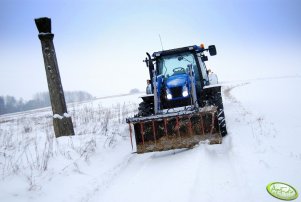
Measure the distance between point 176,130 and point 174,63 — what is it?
2.62m

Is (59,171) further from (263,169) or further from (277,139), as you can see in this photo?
(277,139)

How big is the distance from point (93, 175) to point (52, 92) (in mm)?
2365

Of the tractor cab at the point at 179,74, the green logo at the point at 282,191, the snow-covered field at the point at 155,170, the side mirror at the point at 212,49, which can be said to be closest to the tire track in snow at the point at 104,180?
the snow-covered field at the point at 155,170

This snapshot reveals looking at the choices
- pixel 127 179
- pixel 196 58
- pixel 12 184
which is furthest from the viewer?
pixel 196 58

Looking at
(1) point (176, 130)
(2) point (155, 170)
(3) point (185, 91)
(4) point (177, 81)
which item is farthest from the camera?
(4) point (177, 81)

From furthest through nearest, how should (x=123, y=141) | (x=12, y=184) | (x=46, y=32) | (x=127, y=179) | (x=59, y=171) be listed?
(x=123, y=141) → (x=46, y=32) → (x=59, y=171) → (x=127, y=179) → (x=12, y=184)

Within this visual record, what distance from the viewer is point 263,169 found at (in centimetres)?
394

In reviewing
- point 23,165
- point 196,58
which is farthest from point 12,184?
point 196,58

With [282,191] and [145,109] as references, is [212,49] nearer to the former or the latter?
[145,109]

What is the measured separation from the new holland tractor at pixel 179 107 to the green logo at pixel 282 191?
6.77ft

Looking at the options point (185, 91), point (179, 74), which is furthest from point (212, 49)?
point (185, 91)

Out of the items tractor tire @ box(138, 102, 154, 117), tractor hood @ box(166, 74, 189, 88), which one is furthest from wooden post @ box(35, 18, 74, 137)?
tractor hood @ box(166, 74, 189, 88)

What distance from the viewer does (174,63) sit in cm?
771

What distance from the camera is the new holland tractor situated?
5586 millimetres
